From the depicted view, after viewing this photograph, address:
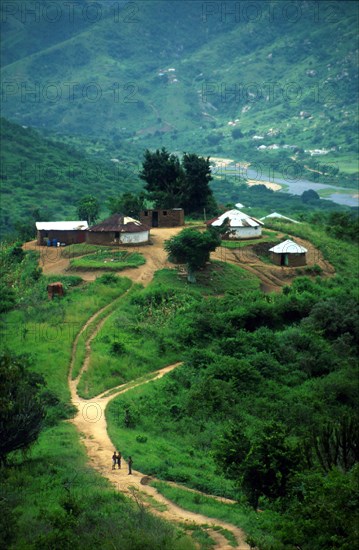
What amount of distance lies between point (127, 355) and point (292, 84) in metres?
147

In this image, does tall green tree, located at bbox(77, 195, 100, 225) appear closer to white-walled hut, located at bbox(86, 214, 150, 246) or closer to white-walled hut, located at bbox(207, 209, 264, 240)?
white-walled hut, located at bbox(207, 209, 264, 240)

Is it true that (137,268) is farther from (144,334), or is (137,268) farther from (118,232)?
(144,334)

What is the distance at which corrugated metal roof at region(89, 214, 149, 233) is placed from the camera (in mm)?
54094

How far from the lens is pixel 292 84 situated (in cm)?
18250

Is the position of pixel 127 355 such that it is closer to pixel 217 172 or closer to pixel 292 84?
pixel 217 172

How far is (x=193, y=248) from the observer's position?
49.9 meters

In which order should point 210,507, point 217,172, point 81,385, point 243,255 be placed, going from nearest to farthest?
point 210,507, point 81,385, point 243,255, point 217,172

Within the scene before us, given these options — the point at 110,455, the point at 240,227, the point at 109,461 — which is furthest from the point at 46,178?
the point at 109,461

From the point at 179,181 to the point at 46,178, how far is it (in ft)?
175

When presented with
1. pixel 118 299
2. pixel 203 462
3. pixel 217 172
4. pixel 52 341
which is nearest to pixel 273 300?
pixel 118 299

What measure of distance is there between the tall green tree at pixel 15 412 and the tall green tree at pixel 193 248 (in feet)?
61.1

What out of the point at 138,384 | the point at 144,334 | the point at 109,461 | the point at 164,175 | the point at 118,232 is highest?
the point at 164,175

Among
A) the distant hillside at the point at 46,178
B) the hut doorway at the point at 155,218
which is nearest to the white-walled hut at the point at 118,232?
the hut doorway at the point at 155,218

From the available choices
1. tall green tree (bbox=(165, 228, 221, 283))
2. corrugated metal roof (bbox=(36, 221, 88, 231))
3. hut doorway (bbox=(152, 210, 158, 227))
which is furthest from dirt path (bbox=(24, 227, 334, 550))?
tall green tree (bbox=(165, 228, 221, 283))
